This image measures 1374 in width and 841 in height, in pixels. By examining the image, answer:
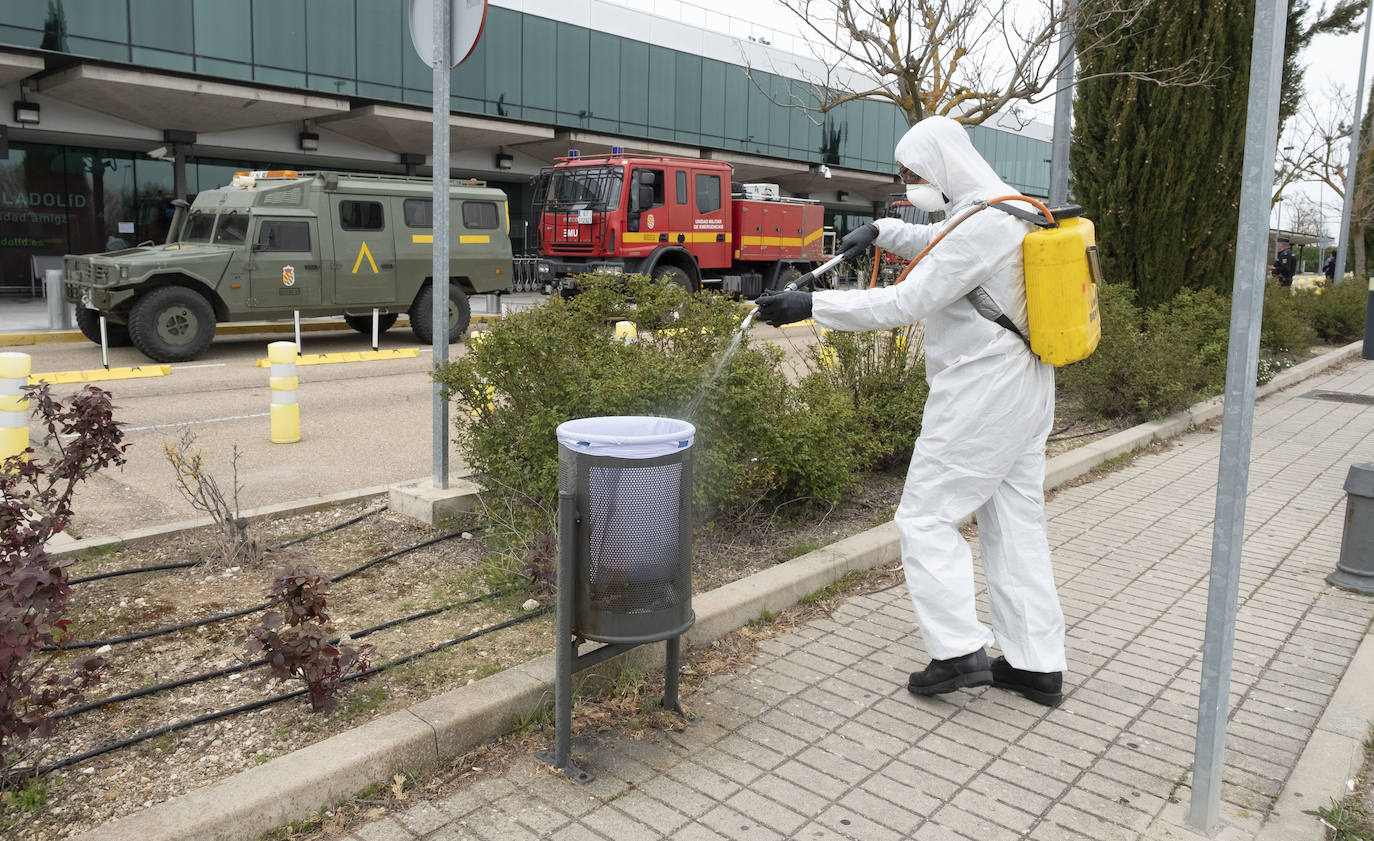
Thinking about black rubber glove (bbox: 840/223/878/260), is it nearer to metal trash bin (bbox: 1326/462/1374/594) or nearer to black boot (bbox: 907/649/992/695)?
black boot (bbox: 907/649/992/695)

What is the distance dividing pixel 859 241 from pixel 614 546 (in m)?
1.66

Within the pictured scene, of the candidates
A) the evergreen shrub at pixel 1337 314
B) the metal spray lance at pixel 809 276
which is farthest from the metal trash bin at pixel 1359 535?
the evergreen shrub at pixel 1337 314

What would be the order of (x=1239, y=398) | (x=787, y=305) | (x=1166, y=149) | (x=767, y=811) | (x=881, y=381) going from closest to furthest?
(x=1239, y=398), (x=767, y=811), (x=787, y=305), (x=881, y=381), (x=1166, y=149)

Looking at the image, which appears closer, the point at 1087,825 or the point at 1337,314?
the point at 1087,825

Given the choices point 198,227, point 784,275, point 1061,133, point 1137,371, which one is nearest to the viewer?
point 1137,371

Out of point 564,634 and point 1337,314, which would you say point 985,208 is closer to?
point 564,634

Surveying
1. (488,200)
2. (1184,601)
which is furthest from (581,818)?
(488,200)

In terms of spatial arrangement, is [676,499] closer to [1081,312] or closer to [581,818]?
[581,818]

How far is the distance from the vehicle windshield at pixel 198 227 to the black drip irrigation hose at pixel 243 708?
10883mm

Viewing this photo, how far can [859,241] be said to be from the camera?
4.12 metres

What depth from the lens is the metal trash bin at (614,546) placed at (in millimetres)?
3197

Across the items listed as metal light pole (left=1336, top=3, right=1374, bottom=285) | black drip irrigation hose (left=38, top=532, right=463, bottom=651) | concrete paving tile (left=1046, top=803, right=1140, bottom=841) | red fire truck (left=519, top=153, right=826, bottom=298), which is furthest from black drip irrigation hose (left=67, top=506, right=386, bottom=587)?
metal light pole (left=1336, top=3, right=1374, bottom=285)

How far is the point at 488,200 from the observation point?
1584cm

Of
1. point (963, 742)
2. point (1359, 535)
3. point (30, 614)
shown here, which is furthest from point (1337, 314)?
point (30, 614)
